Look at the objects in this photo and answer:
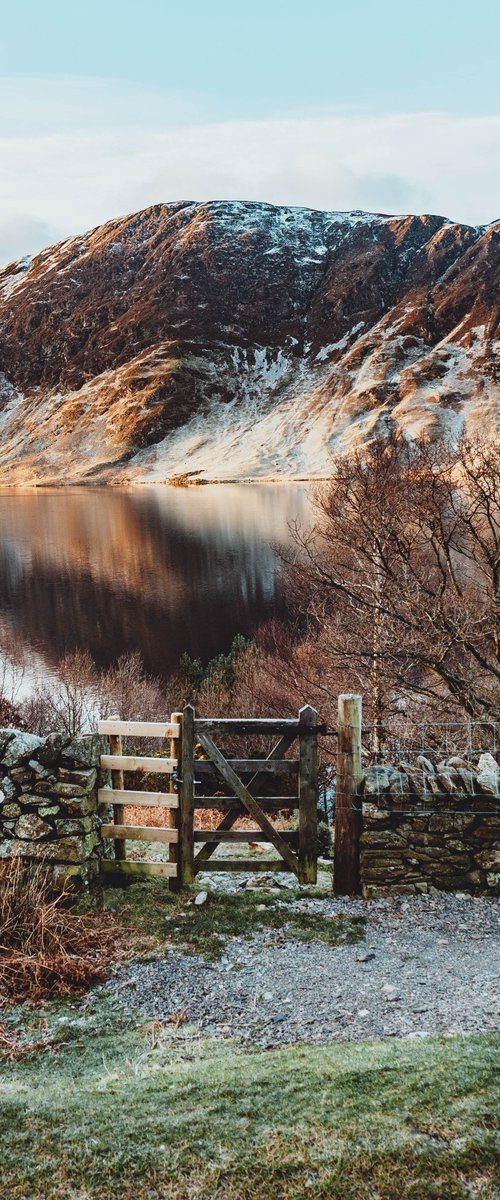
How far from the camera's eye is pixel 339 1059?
5.52 metres

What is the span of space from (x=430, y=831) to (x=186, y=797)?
302cm

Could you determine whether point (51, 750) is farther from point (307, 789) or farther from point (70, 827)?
point (307, 789)

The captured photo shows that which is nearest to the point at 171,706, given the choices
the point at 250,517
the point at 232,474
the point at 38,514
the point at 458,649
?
Answer: the point at 458,649

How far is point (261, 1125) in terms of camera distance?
457cm

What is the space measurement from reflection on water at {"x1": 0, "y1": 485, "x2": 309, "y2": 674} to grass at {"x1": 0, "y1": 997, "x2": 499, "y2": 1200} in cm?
4022

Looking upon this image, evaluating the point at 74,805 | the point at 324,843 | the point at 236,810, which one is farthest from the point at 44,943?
the point at 324,843

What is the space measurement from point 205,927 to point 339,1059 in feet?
11.0

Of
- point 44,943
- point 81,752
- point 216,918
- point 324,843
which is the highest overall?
point 81,752

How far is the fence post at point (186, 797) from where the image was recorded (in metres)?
9.68

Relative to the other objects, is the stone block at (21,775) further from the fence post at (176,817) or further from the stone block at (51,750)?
the fence post at (176,817)

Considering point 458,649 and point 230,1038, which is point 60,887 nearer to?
point 230,1038

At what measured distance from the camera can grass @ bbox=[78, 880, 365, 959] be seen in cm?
839

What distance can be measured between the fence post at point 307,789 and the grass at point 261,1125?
12.7 ft

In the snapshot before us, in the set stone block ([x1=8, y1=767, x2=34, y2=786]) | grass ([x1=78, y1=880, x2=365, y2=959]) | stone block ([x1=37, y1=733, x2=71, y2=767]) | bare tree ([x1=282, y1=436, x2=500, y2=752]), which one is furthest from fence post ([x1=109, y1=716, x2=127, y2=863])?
bare tree ([x1=282, y1=436, x2=500, y2=752])
